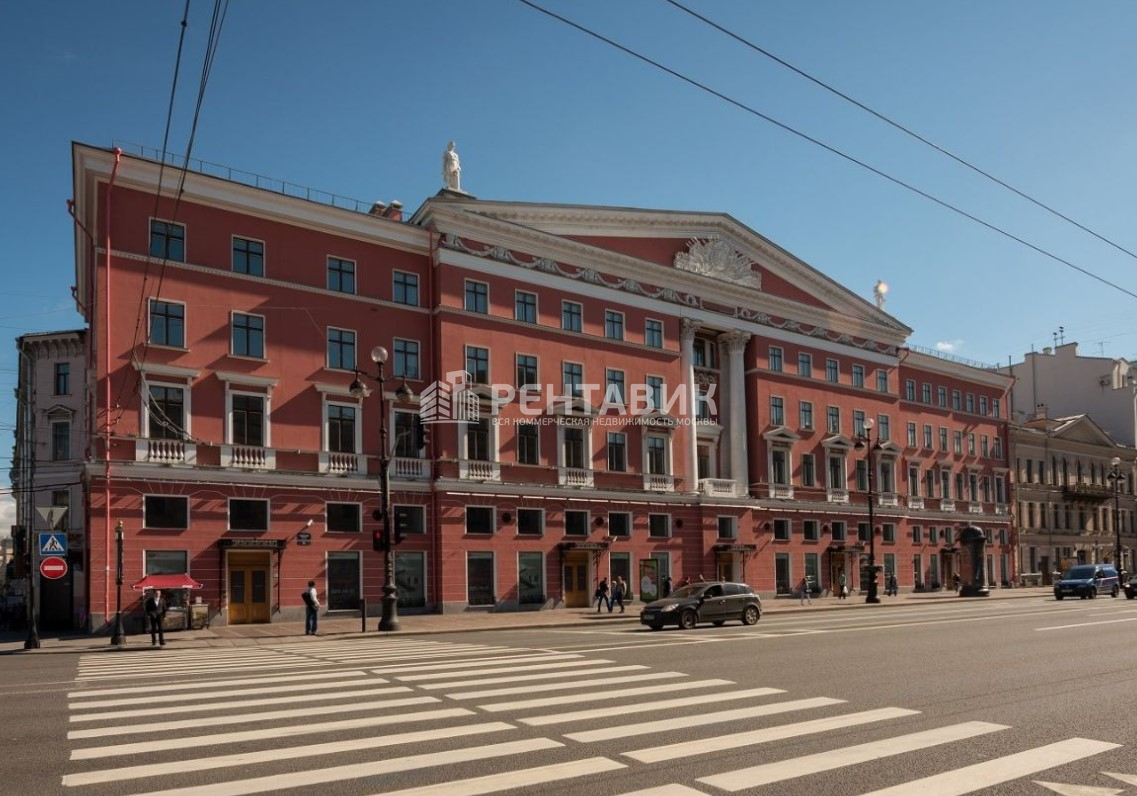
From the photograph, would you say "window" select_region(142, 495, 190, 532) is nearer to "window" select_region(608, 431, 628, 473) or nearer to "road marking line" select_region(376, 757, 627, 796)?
"window" select_region(608, 431, 628, 473)

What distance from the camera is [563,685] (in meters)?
14.0

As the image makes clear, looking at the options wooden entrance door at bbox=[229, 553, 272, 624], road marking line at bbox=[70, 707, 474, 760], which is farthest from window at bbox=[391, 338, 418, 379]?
road marking line at bbox=[70, 707, 474, 760]

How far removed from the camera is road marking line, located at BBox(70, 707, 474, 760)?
9.50m

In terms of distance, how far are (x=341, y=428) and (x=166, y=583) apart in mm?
9306

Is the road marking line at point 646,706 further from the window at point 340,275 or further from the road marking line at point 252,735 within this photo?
the window at point 340,275

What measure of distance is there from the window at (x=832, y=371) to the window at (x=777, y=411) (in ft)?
15.7

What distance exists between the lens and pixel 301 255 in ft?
118

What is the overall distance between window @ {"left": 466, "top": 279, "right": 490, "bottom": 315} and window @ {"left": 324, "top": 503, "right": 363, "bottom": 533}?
32.3 feet

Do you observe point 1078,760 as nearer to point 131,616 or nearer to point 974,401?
point 131,616

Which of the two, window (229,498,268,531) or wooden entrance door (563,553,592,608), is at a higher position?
window (229,498,268,531)

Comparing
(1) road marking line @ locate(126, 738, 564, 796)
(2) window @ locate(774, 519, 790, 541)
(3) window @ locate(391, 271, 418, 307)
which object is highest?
(3) window @ locate(391, 271, 418, 307)

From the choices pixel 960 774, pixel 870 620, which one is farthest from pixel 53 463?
pixel 960 774

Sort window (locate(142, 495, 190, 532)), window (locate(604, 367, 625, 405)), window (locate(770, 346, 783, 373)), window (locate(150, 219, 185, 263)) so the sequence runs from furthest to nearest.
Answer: window (locate(770, 346, 783, 373)) < window (locate(604, 367, 625, 405)) < window (locate(150, 219, 185, 263)) < window (locate(142, 495, 190, 532))

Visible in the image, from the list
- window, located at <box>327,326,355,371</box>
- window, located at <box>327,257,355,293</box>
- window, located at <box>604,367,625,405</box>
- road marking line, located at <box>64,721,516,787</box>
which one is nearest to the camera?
road marking line, located at <box>64,721,516,787</box>
